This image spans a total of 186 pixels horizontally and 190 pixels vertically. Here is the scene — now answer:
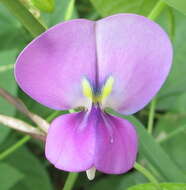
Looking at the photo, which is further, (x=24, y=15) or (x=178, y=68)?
(x=178, y=68)

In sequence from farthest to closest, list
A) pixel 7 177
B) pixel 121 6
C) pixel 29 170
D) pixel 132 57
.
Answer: pixel 29 170 → pixel 7 177 → pixel 121 6 → pixel 132 57

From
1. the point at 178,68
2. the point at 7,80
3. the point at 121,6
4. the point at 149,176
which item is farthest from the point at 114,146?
the point at 178,68

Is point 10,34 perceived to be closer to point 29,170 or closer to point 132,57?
point 29,170

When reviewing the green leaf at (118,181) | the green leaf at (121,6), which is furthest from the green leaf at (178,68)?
the green leaf at (121,6)

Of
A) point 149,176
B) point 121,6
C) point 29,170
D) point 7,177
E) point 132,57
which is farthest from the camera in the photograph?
point 29,170

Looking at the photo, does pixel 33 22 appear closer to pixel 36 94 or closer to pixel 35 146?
pixel 36 94

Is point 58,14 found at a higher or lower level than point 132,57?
lower

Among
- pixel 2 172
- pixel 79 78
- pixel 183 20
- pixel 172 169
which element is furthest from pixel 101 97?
pixel 183 20
